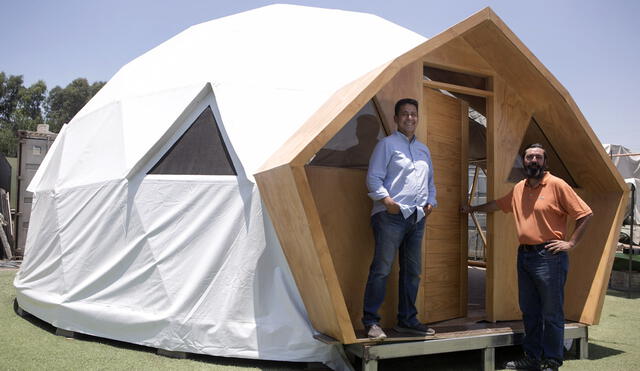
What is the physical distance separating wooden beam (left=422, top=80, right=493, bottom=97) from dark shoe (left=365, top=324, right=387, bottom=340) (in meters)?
2.48

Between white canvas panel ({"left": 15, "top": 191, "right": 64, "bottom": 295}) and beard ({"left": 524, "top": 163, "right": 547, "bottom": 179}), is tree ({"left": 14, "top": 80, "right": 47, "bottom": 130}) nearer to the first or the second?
white canvas panel ({"left": 15, "top": 191, "right": 64, "bottom": 295})

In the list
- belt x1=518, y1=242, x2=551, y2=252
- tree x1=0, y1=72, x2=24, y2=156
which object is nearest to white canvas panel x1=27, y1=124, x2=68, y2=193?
belt x1=518, y1=242, x2=551, y2=252

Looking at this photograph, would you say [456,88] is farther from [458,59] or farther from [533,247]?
[533,247]

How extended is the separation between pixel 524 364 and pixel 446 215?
160 centimetres

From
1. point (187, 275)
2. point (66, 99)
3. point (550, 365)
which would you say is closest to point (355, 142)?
point (187, 275)

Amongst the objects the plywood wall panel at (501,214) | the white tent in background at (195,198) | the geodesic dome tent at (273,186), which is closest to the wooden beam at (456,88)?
the geodesic dome tent at (273,186)

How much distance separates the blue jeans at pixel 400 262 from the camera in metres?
4.43

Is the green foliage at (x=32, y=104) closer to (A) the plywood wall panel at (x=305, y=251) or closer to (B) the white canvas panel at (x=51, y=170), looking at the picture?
(B) the white canvas panel at (x=51, y=170)

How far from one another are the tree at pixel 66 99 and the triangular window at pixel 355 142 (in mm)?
53817

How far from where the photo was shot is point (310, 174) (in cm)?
468

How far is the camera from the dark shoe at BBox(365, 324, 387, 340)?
4.24 metres

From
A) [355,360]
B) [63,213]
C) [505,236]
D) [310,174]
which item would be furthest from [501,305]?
[63,213]

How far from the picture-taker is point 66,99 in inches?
2094

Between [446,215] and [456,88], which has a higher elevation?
[456,88]
